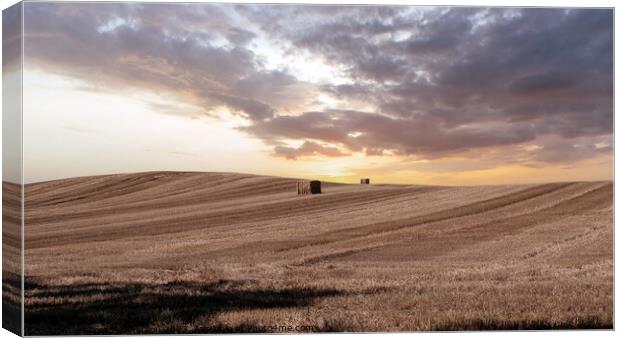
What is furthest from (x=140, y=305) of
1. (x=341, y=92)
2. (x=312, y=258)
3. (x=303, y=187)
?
(x=341, y=92)

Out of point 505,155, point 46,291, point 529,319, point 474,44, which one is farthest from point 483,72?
point 46,291

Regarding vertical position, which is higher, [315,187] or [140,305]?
[315,187]

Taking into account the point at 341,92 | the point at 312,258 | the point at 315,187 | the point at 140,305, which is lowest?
the point at 140,305

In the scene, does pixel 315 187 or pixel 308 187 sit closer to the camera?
pixel 315 187

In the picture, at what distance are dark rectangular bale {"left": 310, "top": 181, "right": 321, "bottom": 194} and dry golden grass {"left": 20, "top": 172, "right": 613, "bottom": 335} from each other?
125mm

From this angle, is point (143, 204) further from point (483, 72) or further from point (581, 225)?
point (581, 225)

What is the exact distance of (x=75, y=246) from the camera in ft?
36.2

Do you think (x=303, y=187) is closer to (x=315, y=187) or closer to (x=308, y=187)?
(x=308, y=187)

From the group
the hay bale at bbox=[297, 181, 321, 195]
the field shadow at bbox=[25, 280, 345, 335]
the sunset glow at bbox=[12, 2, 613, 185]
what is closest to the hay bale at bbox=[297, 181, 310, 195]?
the hay bale at bbox=[297, 181, 321, 195]

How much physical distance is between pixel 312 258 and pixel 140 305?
8.40ft

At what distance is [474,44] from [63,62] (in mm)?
5568

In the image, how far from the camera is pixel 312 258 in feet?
38.6

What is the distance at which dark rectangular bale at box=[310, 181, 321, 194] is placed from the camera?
12.0 metres

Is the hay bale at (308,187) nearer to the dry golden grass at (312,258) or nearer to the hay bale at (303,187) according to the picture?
the hay bale at (303,187)
